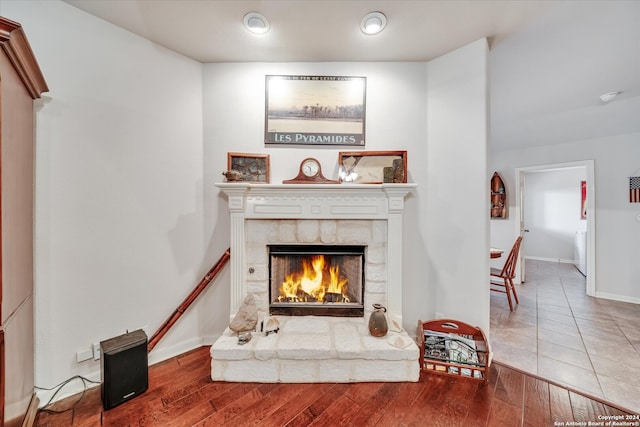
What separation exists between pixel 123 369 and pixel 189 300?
55cm

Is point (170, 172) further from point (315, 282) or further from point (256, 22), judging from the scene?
point (315, 282)

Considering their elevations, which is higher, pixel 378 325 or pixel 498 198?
pixel 498 198

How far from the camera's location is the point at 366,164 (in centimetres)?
205

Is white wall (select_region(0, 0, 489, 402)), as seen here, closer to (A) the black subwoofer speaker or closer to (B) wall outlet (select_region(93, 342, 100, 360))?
(B) wall outlet (select_region(93, 342, 100, 360))

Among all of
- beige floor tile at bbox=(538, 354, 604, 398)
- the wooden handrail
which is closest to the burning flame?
the wooden handrail

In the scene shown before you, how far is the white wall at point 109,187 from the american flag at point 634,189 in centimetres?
541

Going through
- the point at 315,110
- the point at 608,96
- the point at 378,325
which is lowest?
the point at 378,325

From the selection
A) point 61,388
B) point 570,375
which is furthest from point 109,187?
point 570,375

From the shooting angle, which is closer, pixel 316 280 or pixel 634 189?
pixel 316 280

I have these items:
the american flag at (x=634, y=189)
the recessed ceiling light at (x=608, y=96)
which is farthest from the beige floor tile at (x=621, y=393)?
the american flag at (x=634, y=189)

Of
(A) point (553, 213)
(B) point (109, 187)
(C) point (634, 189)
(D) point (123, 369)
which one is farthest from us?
(A) point (553, 213)

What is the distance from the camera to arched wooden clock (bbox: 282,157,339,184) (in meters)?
1.97

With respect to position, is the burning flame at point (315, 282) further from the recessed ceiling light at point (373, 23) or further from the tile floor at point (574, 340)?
the recessed ceiling light at point (373, 23)

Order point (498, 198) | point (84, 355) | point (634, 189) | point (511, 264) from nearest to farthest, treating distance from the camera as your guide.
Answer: point (84, 355), point (511, 264), point (634, 189), point (498, 198)
